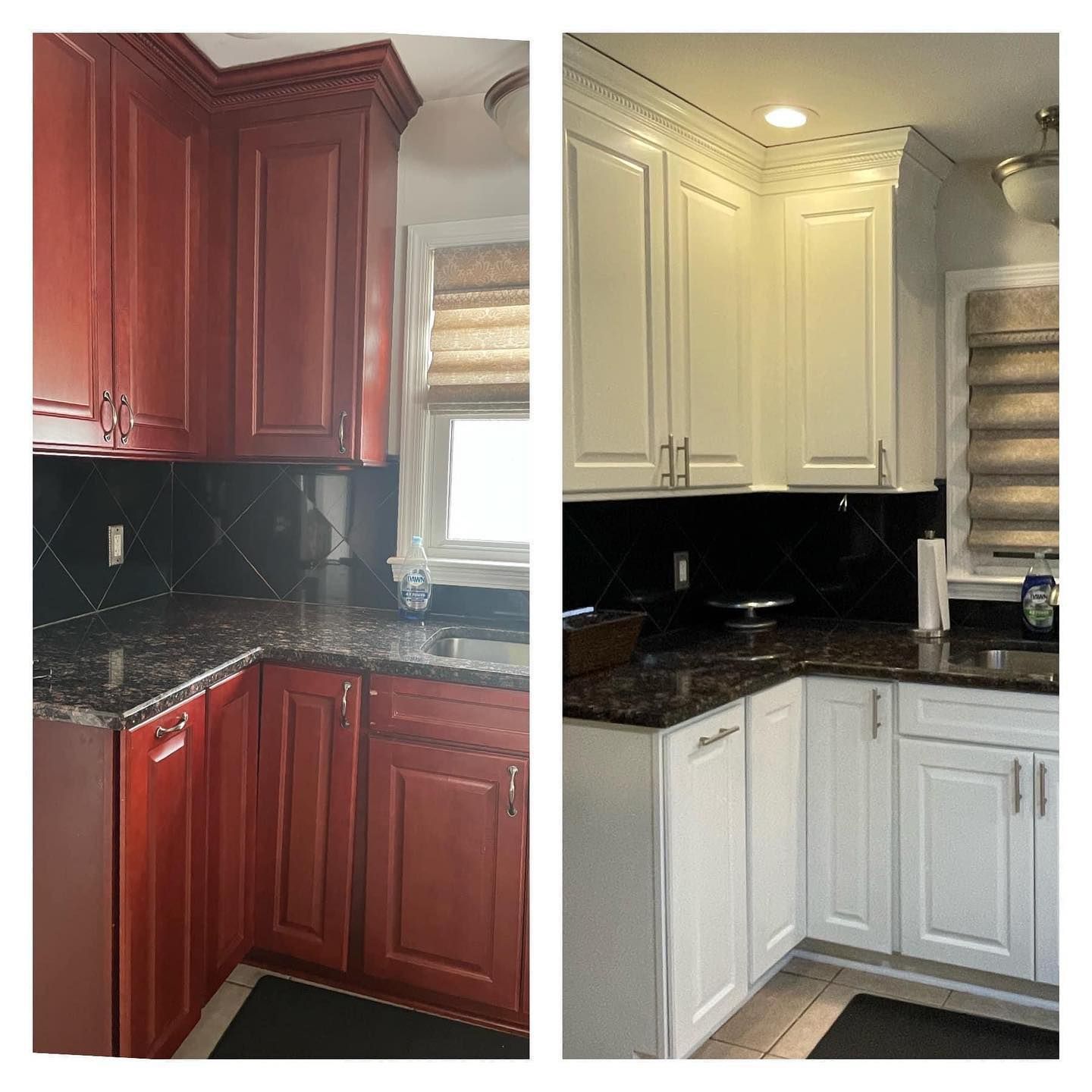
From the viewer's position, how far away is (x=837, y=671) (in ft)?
8.41

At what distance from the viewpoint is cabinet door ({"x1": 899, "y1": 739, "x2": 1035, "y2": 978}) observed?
2.42 metres

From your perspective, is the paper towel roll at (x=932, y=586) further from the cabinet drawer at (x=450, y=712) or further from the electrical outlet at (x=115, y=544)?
the electrical outlet at (x=115, y=544)

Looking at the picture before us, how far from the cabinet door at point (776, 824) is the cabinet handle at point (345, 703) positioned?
3.89 feet

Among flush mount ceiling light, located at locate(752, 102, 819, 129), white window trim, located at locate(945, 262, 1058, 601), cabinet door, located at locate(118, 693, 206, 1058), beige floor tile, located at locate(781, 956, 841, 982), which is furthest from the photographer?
white window trim, located at locate(945, 262, 1058, 601)

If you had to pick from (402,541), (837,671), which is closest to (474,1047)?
(402,541)

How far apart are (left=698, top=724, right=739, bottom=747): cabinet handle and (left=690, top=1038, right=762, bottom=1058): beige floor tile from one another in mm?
611

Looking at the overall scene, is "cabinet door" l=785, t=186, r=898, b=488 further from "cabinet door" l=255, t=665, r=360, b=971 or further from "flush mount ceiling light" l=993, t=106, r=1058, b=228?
"cabinet door" l=255, t=665, r=360, b=971

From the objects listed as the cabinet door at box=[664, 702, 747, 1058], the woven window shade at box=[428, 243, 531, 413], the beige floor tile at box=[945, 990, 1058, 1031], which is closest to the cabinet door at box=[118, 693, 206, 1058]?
the woven window shade at box=[428, 243, 531, 413]

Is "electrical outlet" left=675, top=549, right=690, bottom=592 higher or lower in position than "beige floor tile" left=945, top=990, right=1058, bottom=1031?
higher

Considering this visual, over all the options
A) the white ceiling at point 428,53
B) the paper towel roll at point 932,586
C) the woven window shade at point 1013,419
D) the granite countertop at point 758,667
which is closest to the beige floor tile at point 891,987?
the granite countertop at point 758,667

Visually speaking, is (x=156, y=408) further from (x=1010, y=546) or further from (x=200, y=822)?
(x=1010, y=546)

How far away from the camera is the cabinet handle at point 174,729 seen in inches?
51.6

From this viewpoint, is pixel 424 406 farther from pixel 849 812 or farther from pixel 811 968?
pixel 811 968
